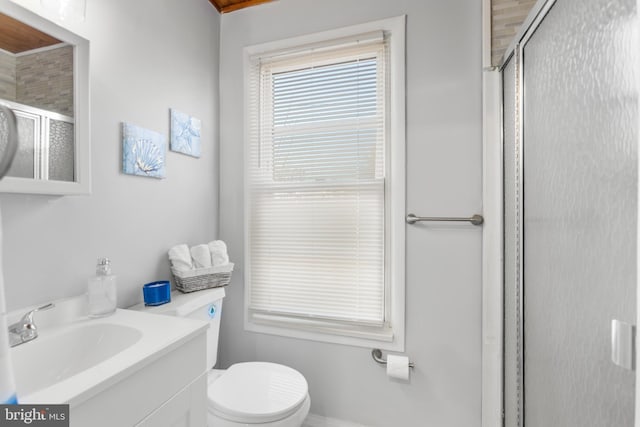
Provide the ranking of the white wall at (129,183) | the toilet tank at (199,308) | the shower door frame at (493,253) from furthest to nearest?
the shower door frame at (493,253), the toilet tank at (199,308), the white wall at (129,183)

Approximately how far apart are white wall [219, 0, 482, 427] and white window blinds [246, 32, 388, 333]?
6.0 inches

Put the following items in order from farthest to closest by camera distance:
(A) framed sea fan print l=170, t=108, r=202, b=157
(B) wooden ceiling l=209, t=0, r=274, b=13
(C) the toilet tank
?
1. (B) wooden ceiling l=209, t=0, r=274, b=13
2. (A) framed sea fan print l=170, t=108, r=202, b=157
3. (C) the toilet tank

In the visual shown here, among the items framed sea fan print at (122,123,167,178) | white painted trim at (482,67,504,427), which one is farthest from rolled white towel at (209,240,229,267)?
white painted trim at (482,67,504,427)

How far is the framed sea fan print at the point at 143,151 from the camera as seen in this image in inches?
51.0

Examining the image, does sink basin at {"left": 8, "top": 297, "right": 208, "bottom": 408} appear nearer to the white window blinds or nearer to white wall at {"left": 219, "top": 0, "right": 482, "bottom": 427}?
the white window blinds

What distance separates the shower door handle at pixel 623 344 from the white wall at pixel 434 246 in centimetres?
88

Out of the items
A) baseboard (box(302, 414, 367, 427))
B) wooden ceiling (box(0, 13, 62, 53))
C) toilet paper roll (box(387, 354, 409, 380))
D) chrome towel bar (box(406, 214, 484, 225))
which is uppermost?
wooden ceiling (box(0, 13, 62, 53))

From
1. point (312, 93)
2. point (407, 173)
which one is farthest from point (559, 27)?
point (312, 93)

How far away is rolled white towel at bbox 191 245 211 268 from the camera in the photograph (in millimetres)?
1547

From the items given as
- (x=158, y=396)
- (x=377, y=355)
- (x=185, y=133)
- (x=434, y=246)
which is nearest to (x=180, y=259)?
(x=185, y=133)

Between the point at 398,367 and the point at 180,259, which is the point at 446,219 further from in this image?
the point at 180,259

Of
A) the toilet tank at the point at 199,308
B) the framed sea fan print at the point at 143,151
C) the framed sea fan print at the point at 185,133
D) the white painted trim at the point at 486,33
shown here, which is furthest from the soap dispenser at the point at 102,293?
the white painted trim at the point at 486,33

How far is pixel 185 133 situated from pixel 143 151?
278mm

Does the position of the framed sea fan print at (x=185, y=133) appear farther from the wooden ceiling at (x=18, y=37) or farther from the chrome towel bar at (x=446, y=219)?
the chrome towel bar at (x=446, y=219)
